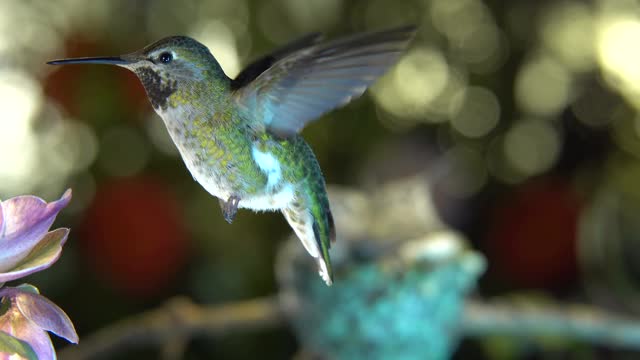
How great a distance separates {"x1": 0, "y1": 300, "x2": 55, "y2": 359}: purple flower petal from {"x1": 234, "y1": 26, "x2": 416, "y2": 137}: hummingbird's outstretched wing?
0.13 feet

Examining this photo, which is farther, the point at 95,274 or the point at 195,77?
the point at 95,274

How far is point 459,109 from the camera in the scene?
2.00 feet

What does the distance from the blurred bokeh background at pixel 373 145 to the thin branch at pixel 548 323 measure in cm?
13

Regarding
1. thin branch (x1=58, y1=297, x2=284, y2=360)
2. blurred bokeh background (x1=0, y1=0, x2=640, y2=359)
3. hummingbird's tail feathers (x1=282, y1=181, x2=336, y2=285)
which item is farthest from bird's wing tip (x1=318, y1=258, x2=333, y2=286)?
blurred bokeh background (x1=0, y1=0, x2=640, y2=359)

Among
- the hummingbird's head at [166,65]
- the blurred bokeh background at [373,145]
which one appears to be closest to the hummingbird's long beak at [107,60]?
the hummingbird's head at [166,65]

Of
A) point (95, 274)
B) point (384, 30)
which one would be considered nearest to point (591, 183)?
point (95, 274)

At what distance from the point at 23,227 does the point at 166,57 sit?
27mm

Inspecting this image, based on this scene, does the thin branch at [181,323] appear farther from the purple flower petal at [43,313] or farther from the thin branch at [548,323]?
the purple flower petal at [43,313]

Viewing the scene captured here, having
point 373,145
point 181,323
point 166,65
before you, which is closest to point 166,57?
point 166,65

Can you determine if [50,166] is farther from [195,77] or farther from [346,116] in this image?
[195,77]

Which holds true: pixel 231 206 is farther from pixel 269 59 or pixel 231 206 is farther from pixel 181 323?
pixel 181 323

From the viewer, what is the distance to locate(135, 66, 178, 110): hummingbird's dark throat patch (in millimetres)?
100

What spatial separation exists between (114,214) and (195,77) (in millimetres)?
483

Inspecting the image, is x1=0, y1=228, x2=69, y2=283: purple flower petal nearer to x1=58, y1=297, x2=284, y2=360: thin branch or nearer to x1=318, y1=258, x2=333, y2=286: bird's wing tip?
x1=318, y1=258, x2=333, y2=286: bird's wing tip
